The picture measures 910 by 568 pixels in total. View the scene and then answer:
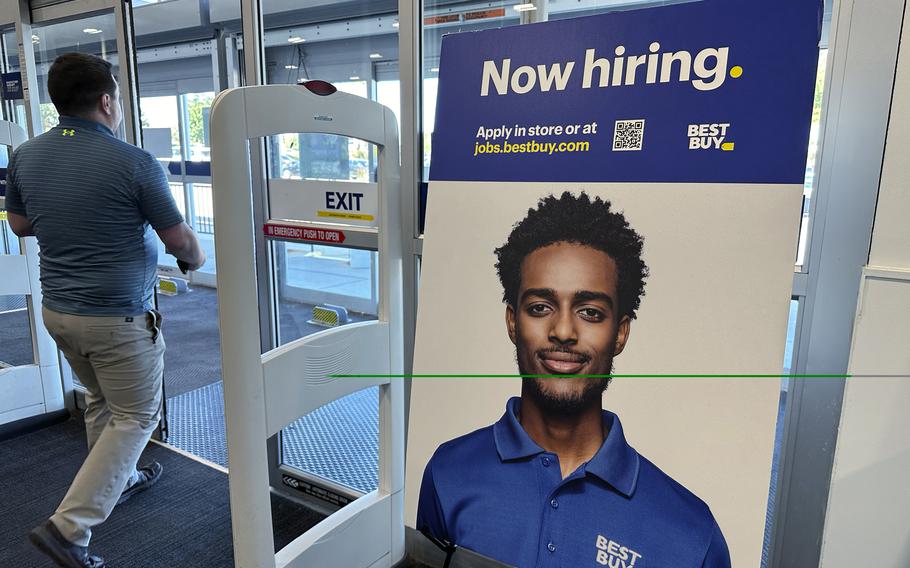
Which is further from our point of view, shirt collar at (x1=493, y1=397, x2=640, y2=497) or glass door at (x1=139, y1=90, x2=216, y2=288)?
glass door at (x1=139, y1=90, x2=216, y2=288)

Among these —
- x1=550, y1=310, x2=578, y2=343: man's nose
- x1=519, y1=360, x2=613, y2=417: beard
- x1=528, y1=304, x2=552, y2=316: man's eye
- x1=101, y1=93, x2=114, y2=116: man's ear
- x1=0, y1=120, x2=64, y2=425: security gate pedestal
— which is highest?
x1=101, y1=93, x2=114, y2=116: man's ear

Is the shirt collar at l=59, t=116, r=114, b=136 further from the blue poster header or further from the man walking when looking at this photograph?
the blue poster header

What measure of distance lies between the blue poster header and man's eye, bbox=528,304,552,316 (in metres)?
0.26

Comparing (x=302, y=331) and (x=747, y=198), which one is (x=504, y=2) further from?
(x=302, y=331)

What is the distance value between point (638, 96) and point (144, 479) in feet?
8.50

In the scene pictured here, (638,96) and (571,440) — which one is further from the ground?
(638,96)

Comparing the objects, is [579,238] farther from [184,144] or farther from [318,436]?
[184,144]

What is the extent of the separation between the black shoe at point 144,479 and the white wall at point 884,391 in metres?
2.59

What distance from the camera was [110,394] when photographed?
218cm

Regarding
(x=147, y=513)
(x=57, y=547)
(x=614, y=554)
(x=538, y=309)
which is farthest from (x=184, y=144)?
(x=614, y=554)

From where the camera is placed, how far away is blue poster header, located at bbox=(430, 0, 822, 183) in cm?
101

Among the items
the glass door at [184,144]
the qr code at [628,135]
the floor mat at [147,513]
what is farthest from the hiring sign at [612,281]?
the glass door at [184,144]

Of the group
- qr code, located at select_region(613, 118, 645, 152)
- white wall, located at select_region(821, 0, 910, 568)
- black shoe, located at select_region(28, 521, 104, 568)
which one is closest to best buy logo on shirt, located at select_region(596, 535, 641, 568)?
white wall, located at select_region(821, 0, 910, 568)

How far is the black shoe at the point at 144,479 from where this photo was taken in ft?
8.49
